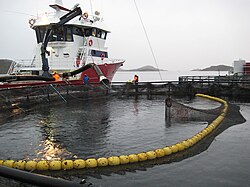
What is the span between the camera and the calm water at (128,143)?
14.7 feet

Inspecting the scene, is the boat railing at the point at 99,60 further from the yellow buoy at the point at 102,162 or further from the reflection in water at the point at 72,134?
the yellow buoy at the point at 102,162

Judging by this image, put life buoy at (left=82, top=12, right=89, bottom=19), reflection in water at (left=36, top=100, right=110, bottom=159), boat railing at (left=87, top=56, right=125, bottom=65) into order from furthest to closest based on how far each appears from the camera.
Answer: boat railing at (left=87, top=56, right=125, bottom=65)
life buoy at (left=82, top=12, right=89, bottom=19)
reflection in water at (left=36, top=100, right=110, bottom=159)

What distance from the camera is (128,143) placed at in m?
6.57

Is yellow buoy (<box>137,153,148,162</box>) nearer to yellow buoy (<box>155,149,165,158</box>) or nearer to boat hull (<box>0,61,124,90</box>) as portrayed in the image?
yellow buoy (<box>155,149,165,158</box>)

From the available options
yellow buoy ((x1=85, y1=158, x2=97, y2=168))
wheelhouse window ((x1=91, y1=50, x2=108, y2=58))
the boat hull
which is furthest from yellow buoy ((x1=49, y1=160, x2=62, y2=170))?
wheelhouse window ((x1=91, y1=50, x2=108, y2=58))

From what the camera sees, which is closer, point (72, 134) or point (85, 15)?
point (72, 134)

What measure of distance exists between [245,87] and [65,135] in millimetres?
14854

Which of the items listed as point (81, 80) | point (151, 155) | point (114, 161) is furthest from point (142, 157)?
point (81, 80)

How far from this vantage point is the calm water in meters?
4.48

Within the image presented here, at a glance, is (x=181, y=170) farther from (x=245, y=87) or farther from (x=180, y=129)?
(x=245, y=87)

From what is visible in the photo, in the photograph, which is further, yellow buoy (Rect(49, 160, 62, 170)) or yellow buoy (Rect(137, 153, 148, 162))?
yellow buoy (Rect(137, 153, 148, 162))

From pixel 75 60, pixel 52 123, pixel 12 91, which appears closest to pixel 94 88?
pixel 75 60

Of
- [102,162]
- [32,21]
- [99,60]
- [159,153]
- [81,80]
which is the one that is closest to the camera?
[102,162]

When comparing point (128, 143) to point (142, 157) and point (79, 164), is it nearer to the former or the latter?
point (142, 157)
